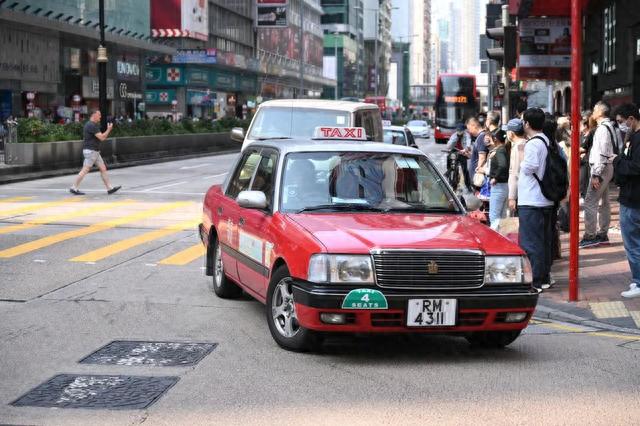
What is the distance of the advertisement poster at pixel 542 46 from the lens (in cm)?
2014

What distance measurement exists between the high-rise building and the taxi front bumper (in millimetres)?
136252

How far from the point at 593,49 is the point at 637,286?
22.7 metres

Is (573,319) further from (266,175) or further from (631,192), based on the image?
(266,175)

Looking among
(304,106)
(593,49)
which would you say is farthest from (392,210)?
(593,49)

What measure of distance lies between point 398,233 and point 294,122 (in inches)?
411

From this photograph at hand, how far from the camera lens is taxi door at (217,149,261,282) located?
9.09 meters

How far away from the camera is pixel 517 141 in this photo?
37.8 feet

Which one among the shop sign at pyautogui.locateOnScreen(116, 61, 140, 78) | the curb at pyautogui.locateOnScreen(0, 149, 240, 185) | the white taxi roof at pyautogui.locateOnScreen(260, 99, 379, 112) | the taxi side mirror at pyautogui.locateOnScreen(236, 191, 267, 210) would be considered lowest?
the curb at pyautogui.locateOnScreen(0, 149, 240, 185)

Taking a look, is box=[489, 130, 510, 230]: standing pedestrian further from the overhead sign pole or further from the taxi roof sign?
the taxi roof sign

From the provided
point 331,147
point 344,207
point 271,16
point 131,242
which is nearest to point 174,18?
point 271,16

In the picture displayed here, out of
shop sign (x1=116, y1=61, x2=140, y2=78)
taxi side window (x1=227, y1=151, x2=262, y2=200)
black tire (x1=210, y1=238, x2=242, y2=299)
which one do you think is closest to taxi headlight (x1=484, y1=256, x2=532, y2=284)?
taxi side window (x1=227, y1=151, x2=262, y2=200)

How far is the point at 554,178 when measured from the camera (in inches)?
396

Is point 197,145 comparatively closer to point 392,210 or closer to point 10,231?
point 10,231

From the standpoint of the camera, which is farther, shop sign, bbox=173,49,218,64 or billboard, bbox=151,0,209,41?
shop sign, bbox=173,49,218,64
